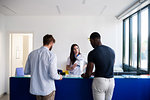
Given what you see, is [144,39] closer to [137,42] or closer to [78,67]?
[137,42]

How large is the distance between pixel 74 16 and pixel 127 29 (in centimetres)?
193

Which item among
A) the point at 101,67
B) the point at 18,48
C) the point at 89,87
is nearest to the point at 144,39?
the point at 89,87

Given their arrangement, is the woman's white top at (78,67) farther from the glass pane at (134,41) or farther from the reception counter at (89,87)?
the glass pane at (134,41)

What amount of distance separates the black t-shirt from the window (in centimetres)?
195

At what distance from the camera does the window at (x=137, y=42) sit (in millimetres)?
3573

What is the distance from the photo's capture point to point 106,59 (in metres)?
1.85

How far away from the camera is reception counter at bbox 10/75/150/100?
2326mm

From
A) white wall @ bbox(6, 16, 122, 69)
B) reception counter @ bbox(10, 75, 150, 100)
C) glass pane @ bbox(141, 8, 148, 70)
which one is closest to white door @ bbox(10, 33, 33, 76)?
white wall @ bbox(6, 16, 122, 69)

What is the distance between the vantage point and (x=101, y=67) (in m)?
1.88

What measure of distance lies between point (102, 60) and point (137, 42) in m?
2.53

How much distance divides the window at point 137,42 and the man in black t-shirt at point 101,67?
1.91 metres

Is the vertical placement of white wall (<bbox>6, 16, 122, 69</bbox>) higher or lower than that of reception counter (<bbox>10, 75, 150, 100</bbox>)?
higher

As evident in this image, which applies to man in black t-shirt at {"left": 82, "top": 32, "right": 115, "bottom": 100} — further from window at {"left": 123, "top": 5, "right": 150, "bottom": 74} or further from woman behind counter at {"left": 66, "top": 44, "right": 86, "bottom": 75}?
window at {"left": 123, "top": 5, "right": 150, "bottom": 74}

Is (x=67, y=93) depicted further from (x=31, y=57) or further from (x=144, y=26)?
(x=144, y=26)
